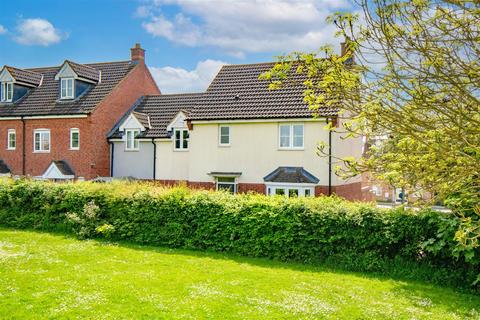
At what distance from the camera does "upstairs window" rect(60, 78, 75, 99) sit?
3152 centimetres

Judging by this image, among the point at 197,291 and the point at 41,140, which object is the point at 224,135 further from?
the point at 41,140

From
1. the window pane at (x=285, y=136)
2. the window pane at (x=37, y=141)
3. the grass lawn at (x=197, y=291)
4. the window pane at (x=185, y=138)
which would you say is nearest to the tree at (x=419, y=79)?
the grass lawn at (x=197, y=291)

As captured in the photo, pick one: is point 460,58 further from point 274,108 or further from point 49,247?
point 274,108

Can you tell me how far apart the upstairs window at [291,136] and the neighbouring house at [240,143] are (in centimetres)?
6

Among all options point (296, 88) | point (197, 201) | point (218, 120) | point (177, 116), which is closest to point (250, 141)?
point (218, 120)

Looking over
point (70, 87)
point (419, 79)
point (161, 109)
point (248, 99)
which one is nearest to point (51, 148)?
point (70, 87)

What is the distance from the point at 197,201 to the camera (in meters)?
15.5

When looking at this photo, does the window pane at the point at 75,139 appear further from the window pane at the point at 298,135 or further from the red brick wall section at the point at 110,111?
the window pane at the point at 298,135

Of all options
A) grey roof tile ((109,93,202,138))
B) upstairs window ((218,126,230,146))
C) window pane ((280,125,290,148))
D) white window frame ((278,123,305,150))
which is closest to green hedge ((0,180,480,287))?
white window frame ((278,123,305,150))

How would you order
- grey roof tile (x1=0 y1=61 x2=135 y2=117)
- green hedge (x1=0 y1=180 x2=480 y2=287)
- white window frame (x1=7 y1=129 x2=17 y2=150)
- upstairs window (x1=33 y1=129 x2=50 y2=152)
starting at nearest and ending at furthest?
1. green hedge (x1=0 y1=180 x2=480 y2=287)
2. grey roof tile (x1=0 y1=61 x2=135 y2=117)
3. upstairs window (x1=33 y1=129 x2=50 y2=152)
4. white window frame (x1=7 y1=129 x2=17 y2=150)

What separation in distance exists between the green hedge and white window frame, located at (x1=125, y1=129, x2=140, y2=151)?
35.7 ft

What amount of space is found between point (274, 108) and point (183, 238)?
Result: 36.1ft

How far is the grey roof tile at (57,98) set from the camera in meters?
30.7

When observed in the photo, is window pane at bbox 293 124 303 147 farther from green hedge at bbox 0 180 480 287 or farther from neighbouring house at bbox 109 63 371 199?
green hedge at bbox 0 180 480 287
